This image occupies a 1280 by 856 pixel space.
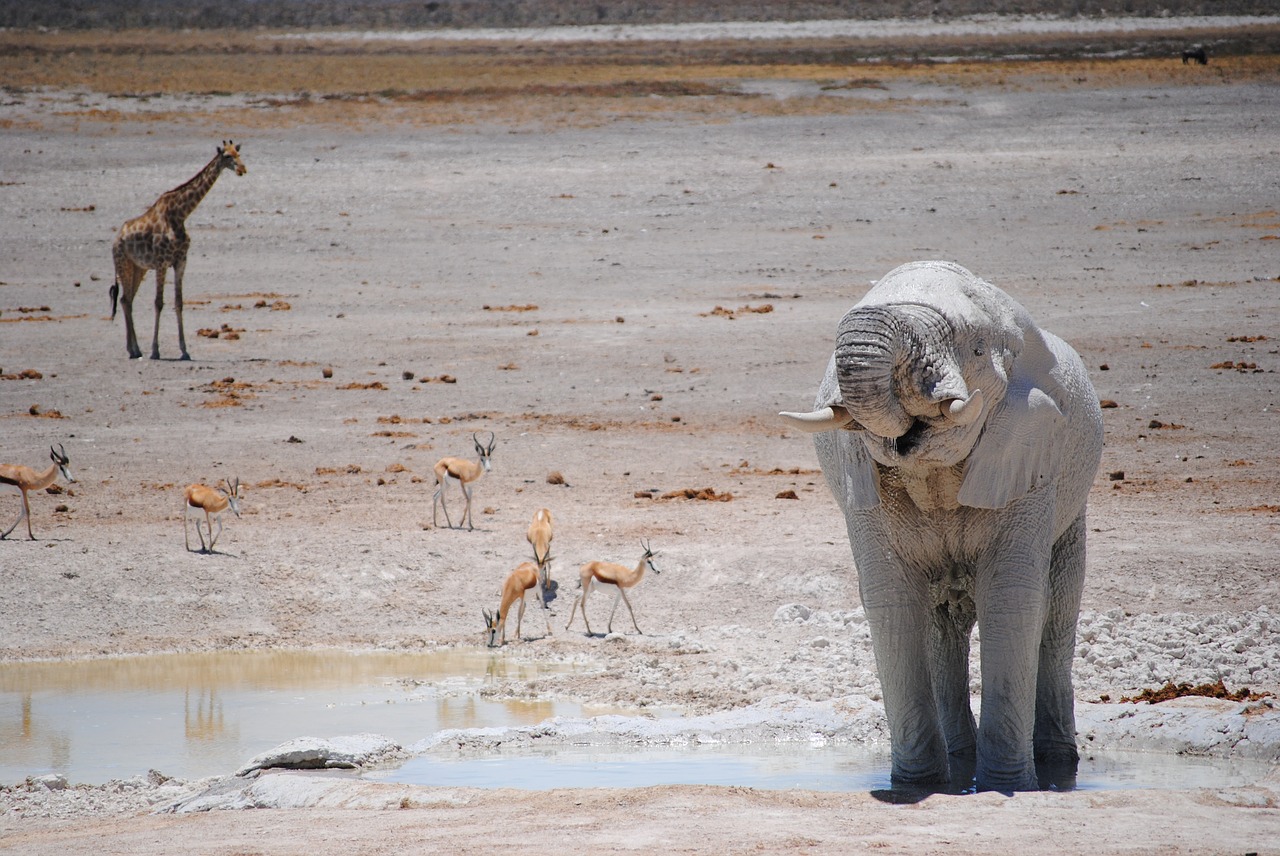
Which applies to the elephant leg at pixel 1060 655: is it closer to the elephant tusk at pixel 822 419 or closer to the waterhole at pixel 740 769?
the waterhole at pixel 740 769

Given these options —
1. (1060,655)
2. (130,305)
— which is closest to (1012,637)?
(1060,655)

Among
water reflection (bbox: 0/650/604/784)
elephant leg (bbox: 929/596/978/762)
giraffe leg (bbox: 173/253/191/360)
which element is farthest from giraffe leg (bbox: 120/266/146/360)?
elephant leg (bbox: 929/596/978/762)

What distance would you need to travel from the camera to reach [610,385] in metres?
18.9

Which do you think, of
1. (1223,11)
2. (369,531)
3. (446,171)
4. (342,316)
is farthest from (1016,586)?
(1223,11)

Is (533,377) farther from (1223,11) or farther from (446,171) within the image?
(1223,11)

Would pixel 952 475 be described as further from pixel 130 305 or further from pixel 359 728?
pixel 130 305

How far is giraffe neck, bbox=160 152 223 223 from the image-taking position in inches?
863

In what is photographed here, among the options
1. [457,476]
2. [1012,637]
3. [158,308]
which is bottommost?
[1012,637]

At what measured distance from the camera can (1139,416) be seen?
17.1 m

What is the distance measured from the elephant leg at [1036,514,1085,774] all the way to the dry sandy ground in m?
1.47

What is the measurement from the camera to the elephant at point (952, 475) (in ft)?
20.5

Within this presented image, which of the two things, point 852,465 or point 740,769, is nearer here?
point 852,465

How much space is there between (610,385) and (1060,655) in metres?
11.1

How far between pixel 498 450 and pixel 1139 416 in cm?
647
